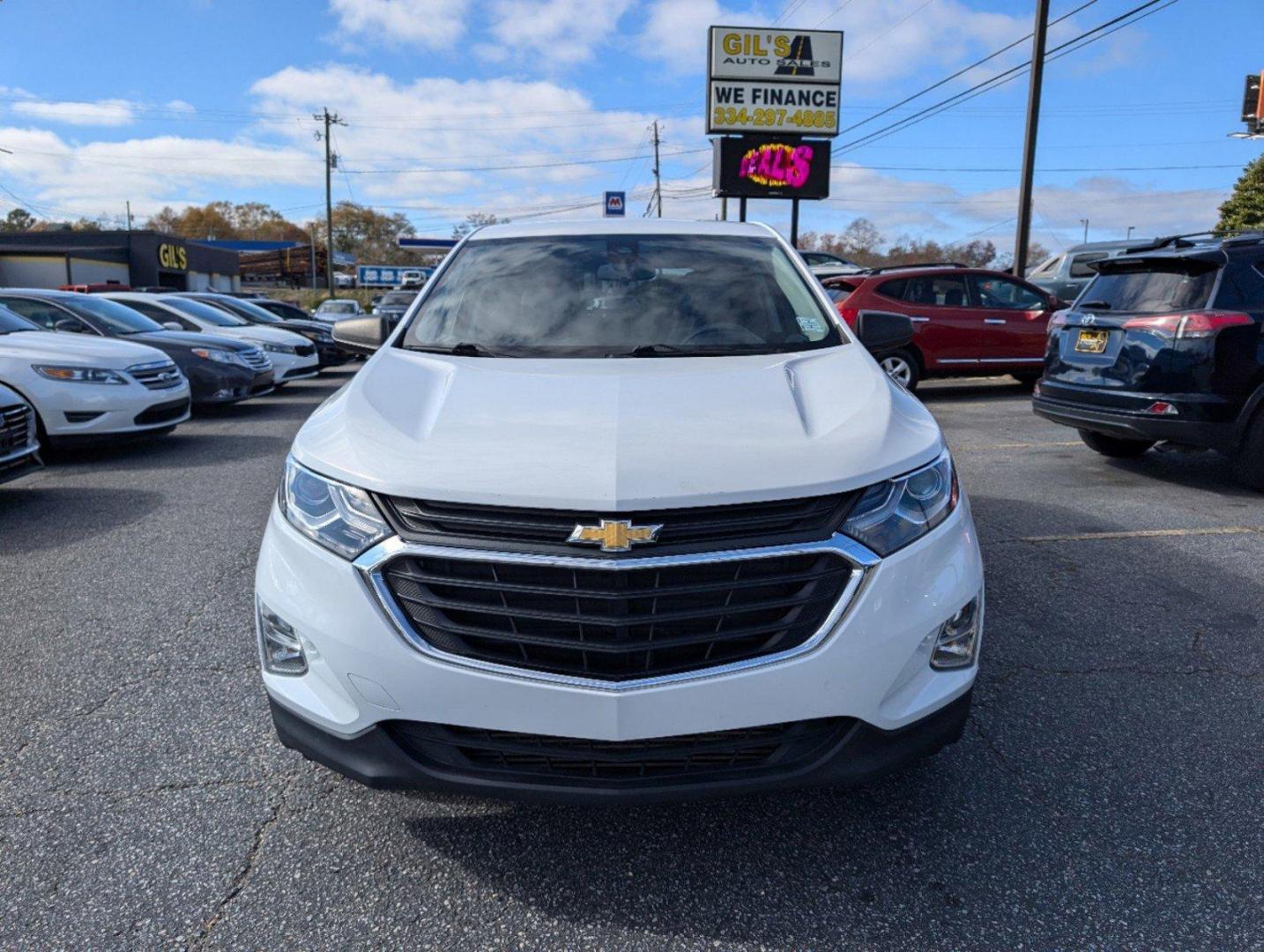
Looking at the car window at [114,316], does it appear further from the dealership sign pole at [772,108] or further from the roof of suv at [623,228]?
the dealership sign pole at [772,108]

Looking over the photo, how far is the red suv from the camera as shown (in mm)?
11641

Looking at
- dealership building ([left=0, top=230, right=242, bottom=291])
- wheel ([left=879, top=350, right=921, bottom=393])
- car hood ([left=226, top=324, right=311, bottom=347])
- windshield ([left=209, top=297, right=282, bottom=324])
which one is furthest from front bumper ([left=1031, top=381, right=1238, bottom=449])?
dealership building ([left=0, top=230, right=242, bottom=291])

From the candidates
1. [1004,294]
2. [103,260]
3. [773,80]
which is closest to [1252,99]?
[773,80]

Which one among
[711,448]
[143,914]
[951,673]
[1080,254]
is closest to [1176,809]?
[951,673]

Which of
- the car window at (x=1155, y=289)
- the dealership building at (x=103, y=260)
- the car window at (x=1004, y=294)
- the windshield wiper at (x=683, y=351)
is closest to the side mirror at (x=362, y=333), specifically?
the windshield wiper at (x=683, y=351)

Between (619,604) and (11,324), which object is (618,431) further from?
(11,324)

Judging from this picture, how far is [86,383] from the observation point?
8.05 metres

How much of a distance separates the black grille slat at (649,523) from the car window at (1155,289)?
216 inches

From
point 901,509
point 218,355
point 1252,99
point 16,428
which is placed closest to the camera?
point 901,509

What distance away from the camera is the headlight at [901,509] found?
2.20 meters

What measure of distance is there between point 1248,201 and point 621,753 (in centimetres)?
5502

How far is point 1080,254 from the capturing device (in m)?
16.9

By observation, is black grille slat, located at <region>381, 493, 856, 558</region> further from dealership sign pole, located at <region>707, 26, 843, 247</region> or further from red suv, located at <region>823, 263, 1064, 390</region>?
dealership sign pole, located at <region>707, 26, 843, 247</region>

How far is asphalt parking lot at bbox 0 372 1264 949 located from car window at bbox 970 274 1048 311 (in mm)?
8485
